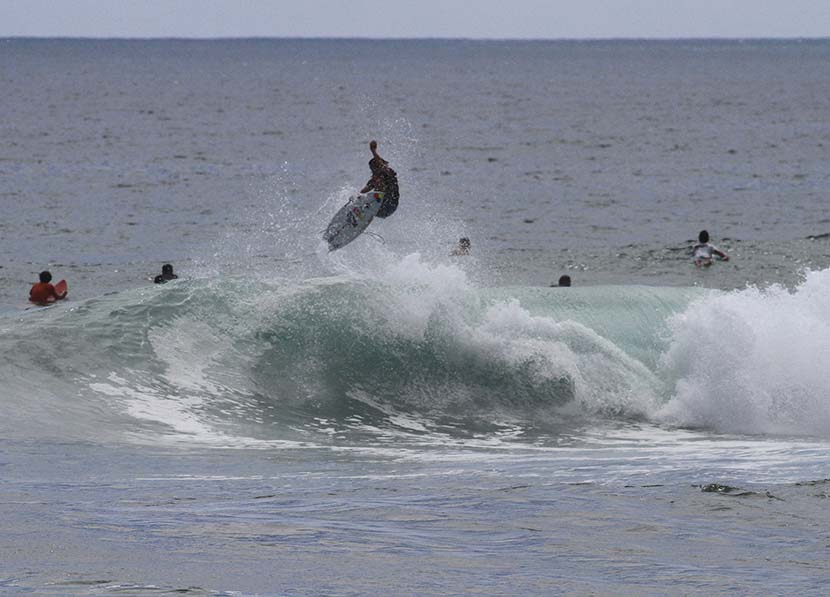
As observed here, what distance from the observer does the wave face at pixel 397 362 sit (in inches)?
598

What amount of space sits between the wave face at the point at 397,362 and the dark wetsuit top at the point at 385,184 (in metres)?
0.83

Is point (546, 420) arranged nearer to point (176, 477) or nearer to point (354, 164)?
point (176, 477)

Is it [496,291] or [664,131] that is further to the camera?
[664,131]

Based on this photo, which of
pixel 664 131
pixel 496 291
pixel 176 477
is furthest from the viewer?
pixel 664 131

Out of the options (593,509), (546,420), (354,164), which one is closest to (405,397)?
(546,420)

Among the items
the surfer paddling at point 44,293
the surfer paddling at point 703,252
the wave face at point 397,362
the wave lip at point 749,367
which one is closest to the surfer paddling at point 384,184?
Result: the wave face at point 397,362

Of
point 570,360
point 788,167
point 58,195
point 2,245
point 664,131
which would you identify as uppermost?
point 664,131

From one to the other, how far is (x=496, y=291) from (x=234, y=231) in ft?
61.5

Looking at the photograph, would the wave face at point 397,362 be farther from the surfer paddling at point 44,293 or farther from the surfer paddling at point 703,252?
the surfer paddling at point 703,252

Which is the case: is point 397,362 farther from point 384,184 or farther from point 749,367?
point 749,367

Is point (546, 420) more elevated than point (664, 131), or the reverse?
point (664, 131)

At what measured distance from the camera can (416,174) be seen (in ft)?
163

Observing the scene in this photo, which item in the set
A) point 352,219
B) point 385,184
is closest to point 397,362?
point 352,219

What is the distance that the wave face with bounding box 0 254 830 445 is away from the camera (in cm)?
1519
